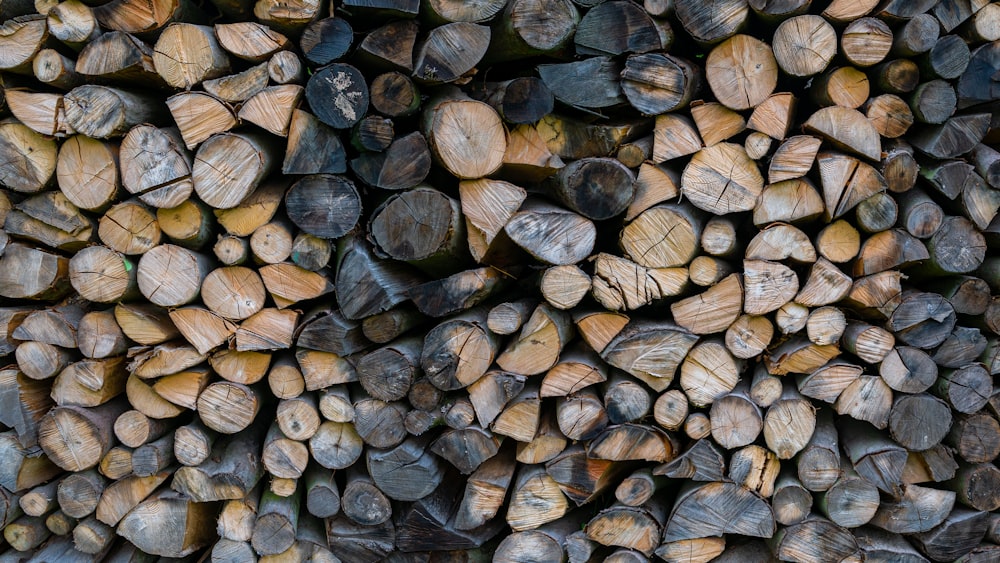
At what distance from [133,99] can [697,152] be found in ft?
7.51

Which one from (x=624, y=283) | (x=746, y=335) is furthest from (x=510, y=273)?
(x=746, y=335)

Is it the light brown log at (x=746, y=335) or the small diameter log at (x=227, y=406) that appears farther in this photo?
the small diameter log at (x=227, y=406)

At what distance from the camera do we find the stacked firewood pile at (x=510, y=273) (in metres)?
2.60

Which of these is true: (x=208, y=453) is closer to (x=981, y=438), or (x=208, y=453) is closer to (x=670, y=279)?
(x=670, y=279)

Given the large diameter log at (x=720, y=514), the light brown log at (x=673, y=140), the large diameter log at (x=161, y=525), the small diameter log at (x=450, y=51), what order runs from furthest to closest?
the large diameter log at (x=161, y=525)
the large diameter log at (x=720, y=514)
the light brown log at (x=673, y=140)
the small diameter log at (x=450, y=51)

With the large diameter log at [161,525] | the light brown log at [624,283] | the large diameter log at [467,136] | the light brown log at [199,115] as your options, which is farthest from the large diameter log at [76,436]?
the light brown log at [624,283]

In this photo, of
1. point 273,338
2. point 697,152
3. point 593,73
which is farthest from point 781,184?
point 273,338

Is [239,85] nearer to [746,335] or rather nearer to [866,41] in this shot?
[746,335]

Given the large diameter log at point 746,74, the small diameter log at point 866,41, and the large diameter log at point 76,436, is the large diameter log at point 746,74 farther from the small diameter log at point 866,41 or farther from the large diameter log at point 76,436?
the large diameter log at point 76,436

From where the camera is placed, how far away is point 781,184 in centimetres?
263

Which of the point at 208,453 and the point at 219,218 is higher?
the point at 219,218

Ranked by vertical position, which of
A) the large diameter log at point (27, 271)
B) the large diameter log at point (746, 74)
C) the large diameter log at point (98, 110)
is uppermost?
the large diameter log at point (746, 74)

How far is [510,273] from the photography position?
2.81 meters

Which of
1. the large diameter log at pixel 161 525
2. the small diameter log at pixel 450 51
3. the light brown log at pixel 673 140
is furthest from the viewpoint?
the large diameter log at pixel 161 525
